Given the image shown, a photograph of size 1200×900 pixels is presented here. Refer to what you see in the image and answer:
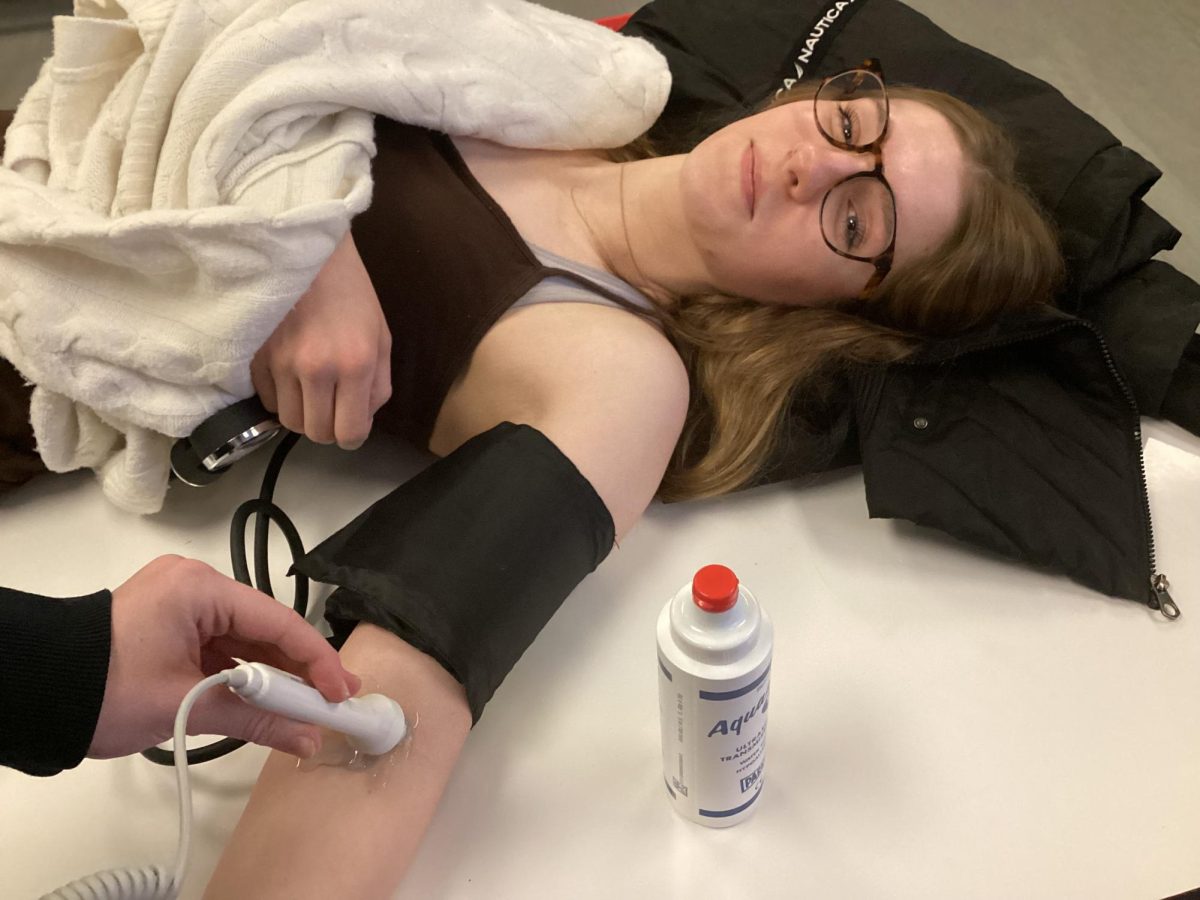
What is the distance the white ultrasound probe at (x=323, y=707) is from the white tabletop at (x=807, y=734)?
0.09 meters

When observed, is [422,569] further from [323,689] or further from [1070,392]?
[1070,392]

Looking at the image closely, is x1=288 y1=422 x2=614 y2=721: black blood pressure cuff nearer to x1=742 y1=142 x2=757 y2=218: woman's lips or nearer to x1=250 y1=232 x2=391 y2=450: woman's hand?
x1=250 y1=232 x2=391 y2=450: woman's hand

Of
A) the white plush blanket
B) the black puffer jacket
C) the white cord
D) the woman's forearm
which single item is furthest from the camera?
the black puffer jacket

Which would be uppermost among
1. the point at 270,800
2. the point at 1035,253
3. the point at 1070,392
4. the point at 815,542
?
the point at 1035,253

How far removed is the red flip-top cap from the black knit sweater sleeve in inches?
13.5

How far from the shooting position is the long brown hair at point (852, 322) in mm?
933

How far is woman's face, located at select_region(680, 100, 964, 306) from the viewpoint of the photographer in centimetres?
94

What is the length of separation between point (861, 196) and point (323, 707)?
72 centimetres

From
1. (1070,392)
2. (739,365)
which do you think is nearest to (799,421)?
(739,365)

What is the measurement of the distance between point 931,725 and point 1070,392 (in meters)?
0.43

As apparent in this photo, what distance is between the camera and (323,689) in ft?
1.87

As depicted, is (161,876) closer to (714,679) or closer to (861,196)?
(714,679)

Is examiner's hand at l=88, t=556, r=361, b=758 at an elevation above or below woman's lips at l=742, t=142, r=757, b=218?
below

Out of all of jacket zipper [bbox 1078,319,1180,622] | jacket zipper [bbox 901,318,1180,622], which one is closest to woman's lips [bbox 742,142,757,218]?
jacket zipper [bbox 901,318,1180,622]
